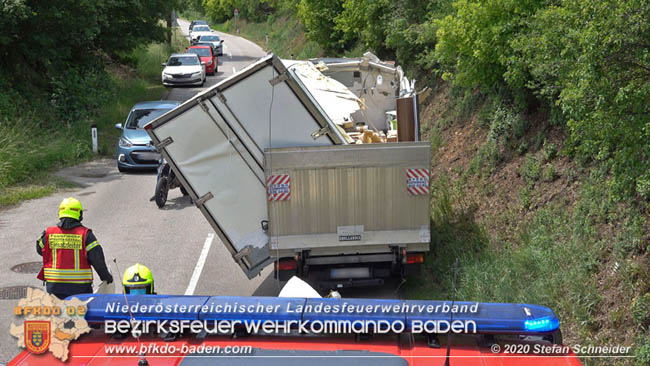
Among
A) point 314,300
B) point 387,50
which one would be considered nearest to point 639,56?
point 314,300

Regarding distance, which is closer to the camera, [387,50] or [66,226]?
[66,226]

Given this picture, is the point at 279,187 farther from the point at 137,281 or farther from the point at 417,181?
the point at 137,281

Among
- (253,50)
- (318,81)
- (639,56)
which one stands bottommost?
(253,50)

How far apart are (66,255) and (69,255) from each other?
28 millimetres

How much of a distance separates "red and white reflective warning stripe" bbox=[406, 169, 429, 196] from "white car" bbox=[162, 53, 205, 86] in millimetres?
26893

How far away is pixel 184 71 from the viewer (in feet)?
111

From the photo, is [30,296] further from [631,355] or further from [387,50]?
[387,50]

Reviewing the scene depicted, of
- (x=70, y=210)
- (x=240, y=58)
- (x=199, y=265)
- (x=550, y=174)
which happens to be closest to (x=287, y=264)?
(x=199, y=265)

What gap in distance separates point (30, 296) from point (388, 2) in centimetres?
2021

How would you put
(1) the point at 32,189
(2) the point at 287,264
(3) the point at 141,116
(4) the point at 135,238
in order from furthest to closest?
(3) the point at 141,116 < (1) the point at 32,189 < (4) the point at 135,238 < (2) the point at 287,264

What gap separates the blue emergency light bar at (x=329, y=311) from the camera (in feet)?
12.6

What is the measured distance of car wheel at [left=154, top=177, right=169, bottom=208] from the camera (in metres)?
15.0

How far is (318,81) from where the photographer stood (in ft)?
49.5

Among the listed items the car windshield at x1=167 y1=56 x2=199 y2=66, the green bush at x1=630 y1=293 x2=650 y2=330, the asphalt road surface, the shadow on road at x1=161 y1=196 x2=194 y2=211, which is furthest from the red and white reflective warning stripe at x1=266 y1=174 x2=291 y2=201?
the car windshield at x1=167 y1=56 x2=199 y2=66
